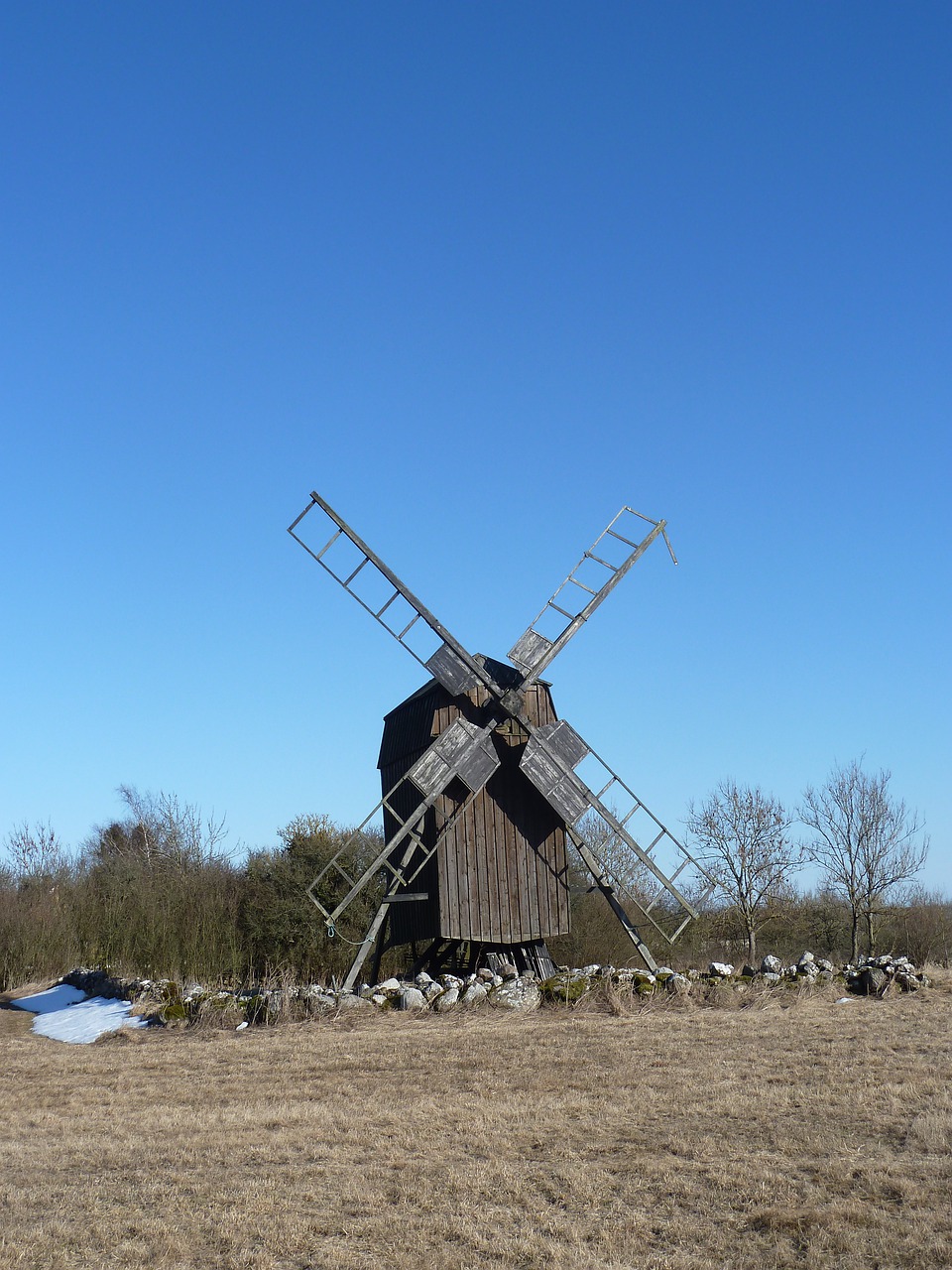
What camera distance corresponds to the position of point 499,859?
17.7 metres

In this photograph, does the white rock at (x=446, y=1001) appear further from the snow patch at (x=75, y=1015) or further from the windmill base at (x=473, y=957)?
the snow patch at (x=75, y=1015)

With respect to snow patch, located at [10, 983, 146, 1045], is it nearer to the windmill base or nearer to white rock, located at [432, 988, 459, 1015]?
the windmill base

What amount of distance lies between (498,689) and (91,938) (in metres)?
12.5

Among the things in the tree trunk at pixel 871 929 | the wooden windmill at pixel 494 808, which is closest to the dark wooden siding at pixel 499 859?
the wooden windmill at pixel 494 808

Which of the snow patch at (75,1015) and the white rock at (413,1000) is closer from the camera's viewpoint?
the white rock at (413,1000)

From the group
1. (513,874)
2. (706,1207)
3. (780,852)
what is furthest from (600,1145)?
(780,852)

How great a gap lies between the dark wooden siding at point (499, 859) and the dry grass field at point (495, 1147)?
3012mm

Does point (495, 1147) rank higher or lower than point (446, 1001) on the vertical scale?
lower

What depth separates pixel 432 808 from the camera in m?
17.6

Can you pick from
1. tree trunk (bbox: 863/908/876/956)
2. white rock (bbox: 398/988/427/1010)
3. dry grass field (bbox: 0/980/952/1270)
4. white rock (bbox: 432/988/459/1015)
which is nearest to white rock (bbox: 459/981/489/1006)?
white rock (bbox: 432/988/459/1015)

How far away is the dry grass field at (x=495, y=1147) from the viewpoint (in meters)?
6.40

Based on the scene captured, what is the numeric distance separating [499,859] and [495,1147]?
9.17 metres

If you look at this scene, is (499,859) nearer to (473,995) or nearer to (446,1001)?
(473,995)

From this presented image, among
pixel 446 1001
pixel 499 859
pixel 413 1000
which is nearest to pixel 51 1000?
pixel 413 1000
